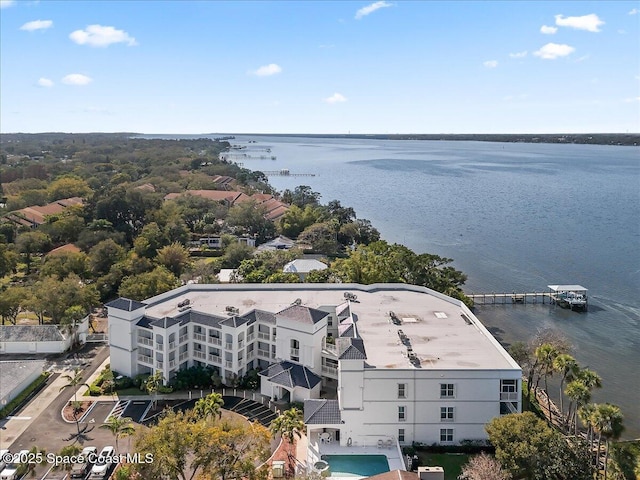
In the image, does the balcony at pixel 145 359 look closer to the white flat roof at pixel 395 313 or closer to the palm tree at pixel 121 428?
the white flat roof at pixel 395 313

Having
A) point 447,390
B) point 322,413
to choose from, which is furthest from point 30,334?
point 447,390

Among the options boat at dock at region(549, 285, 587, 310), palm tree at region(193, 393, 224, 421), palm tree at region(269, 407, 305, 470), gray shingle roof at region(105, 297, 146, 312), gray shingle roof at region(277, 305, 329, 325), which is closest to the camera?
palm tree at region(269, 407, 305, 470)

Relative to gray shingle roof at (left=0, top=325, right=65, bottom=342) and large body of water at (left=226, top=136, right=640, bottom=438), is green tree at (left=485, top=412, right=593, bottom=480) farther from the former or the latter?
gray shingle roof at (left=0, top=325, right=65, bottom=342)

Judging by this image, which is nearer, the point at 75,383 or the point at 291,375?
the point at 75,383

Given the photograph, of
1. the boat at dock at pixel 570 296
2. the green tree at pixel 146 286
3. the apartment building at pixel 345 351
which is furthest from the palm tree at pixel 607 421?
the green tree at pixel 146 286

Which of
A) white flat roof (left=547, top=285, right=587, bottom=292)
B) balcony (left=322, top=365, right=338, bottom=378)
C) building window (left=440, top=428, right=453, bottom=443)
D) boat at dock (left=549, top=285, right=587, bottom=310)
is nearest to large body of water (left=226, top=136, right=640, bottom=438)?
boat at dock (left=549, top=285, right=587, bottom=310)

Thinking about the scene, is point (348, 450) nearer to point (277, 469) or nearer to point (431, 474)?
point (277, 469)
